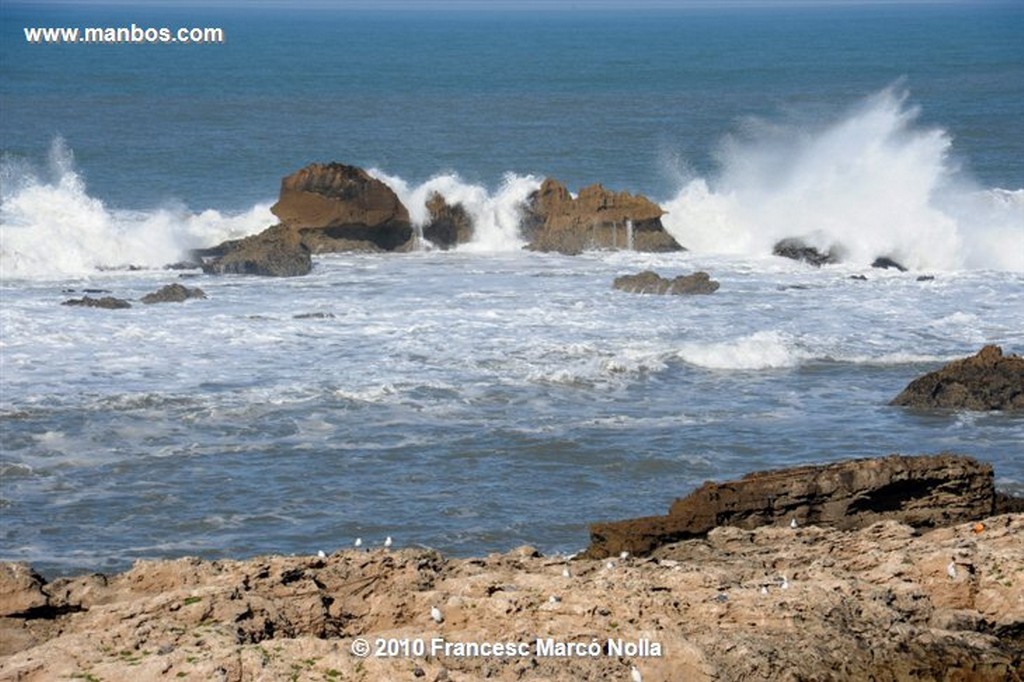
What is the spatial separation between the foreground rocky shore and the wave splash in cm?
2835

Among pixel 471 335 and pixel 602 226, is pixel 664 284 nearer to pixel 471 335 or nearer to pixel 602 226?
pixel 471 335

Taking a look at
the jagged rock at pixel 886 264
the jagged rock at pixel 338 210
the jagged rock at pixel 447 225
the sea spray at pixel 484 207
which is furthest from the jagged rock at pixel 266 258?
the jagged rock at pixel 886 264

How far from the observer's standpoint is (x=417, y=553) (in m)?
15.5

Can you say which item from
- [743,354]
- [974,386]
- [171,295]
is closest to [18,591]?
[974,386]

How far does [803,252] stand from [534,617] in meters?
30.9

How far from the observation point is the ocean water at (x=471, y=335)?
74.7ft

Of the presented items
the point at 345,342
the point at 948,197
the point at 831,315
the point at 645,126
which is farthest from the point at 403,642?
the point at 645,126

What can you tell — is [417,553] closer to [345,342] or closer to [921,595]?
[921,595]

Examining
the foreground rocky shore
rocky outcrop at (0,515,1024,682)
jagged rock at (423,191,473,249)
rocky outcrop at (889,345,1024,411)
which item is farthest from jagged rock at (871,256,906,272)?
rocky outcrop at (0,515,1024,682)

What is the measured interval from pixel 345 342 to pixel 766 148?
1238 inches

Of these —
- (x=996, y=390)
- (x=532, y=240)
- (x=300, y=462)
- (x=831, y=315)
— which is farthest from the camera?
(x=532, y=240)

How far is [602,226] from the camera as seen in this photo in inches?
1743

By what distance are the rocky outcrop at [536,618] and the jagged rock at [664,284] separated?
2176 cm

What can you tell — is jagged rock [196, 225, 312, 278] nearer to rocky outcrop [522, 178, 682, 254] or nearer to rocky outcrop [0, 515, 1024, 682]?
rocky outcrop [522, 178, 682, 254]
